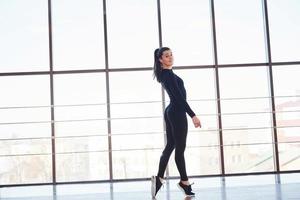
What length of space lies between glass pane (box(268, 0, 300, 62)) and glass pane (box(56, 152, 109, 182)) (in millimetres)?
2171

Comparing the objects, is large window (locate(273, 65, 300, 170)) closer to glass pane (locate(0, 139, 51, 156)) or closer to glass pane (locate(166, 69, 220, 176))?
glass pane (locate(166, 69, 220, 176))

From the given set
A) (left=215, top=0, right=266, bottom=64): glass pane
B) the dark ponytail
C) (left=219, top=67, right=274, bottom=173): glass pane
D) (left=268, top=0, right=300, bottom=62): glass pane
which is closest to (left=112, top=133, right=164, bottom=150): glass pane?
(left=219, top=67, right=274, bottom=173): glass pane

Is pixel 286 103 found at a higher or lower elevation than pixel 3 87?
lower

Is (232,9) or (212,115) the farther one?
(232,9)

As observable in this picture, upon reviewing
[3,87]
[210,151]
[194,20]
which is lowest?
[210,151]

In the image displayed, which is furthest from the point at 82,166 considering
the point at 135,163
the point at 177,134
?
the point at 177,134

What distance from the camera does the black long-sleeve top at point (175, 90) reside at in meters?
2.26

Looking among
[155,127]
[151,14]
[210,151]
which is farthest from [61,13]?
[210,151]

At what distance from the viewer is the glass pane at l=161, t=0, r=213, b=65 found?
413 cm

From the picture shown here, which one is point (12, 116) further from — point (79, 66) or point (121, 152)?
point (121, 152)

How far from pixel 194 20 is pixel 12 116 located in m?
2.22

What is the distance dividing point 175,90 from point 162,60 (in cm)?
23

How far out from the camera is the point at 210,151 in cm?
407

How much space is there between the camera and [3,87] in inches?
158
